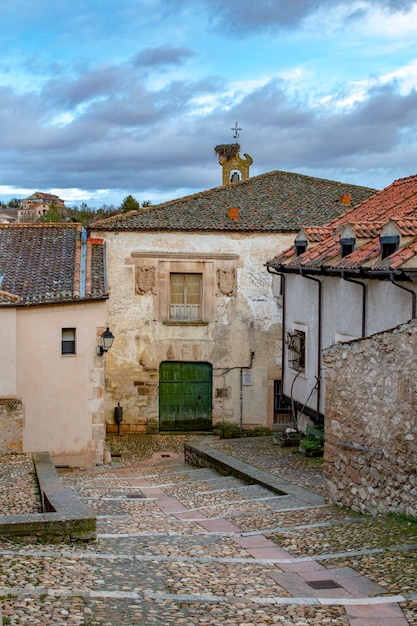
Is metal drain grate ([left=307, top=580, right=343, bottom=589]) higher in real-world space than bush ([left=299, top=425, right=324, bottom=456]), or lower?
lower

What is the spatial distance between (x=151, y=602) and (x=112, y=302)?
17.0m

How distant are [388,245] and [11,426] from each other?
28.0 feet

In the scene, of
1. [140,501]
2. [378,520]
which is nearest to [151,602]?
[378,520]

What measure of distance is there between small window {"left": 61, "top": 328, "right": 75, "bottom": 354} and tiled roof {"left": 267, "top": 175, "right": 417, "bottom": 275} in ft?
16.6

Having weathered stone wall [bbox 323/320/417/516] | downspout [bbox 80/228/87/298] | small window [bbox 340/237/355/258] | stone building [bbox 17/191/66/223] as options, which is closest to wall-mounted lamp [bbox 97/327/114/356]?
downspout [bbox 80/228/87/298]

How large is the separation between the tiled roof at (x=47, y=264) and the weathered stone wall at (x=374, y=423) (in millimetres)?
8878

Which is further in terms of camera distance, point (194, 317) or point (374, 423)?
point (194, 317)

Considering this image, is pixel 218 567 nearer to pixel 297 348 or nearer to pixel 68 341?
pixel 297 348

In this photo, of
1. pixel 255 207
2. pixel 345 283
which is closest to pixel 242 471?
pixel 345 283

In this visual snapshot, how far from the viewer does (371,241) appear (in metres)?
14.4

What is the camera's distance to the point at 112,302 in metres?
23.3

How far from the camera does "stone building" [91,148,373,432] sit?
23375 mm

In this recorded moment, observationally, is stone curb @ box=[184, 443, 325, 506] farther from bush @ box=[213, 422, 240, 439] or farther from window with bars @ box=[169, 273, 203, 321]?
window with bars @ box=[169, 273, 203, 321]

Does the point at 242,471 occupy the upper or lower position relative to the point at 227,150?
lower
